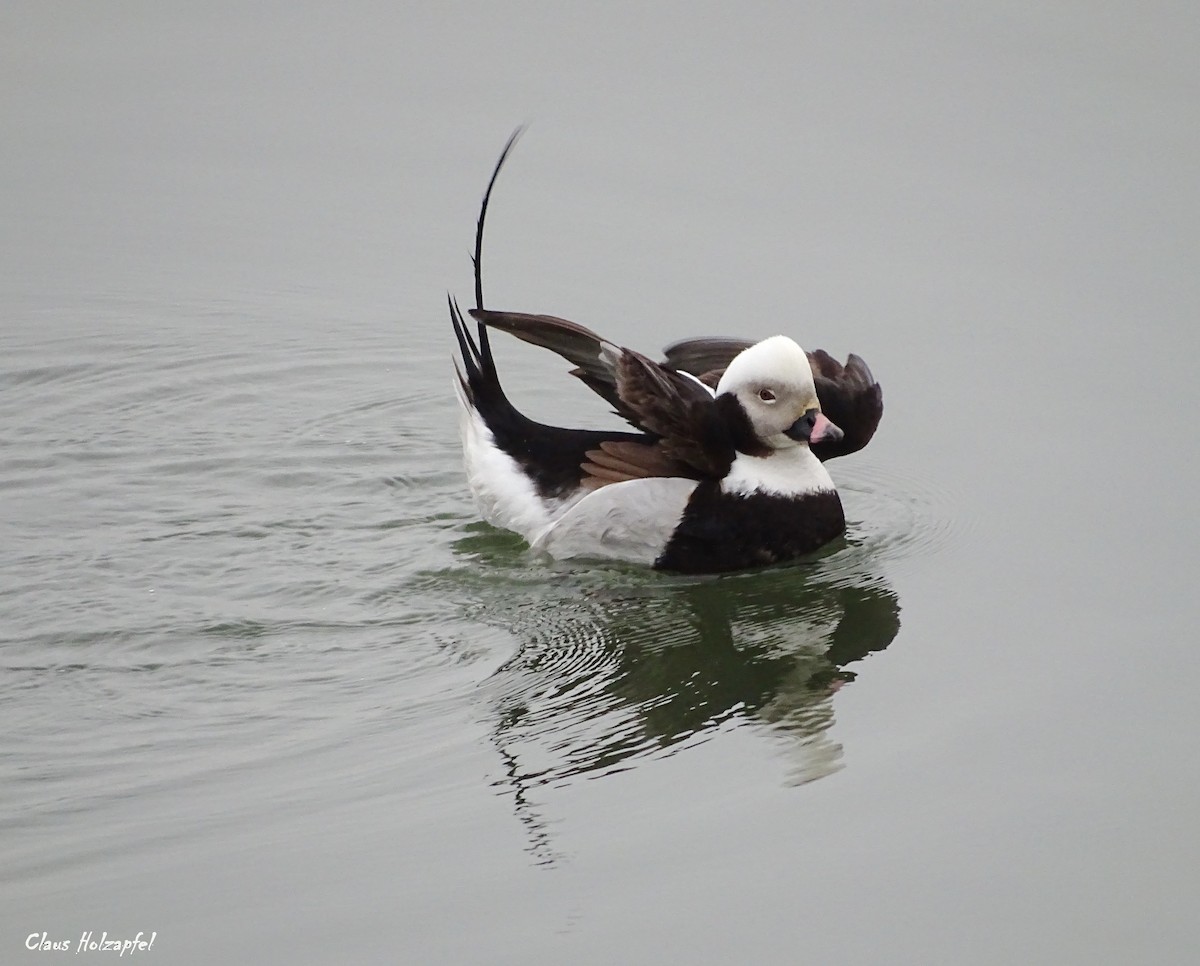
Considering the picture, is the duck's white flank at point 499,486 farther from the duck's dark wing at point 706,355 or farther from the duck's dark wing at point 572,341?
the duck's dark wing at point 706,355

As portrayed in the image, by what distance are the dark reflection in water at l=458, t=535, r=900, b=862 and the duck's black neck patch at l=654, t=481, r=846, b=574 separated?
0.29ft

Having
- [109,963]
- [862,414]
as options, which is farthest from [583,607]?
[109,963]

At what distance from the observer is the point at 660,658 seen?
22.7 feet

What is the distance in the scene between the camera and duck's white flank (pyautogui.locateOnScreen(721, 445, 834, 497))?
302 inches

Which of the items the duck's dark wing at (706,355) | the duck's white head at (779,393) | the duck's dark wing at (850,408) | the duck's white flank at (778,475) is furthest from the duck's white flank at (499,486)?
the duck's dark wing at (850,408)

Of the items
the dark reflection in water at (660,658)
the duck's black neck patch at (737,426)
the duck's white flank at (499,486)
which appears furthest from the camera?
the duck's white flank at (499,486)

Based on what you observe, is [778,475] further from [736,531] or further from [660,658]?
[660,658]

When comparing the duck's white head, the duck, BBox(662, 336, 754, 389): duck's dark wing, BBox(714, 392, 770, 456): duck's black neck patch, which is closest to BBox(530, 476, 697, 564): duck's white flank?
the duck

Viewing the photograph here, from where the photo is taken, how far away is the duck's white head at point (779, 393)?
24.8 feet

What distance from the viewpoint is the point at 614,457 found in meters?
7.76

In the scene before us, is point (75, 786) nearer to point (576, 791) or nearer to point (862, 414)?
point (576, 791)

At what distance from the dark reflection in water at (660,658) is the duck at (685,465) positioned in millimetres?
132

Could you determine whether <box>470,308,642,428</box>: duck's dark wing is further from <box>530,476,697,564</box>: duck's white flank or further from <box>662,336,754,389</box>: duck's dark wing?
<box>662,336,754,389</box>: duck's dark wing

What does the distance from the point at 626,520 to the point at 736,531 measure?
1.54ft
